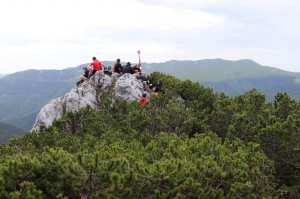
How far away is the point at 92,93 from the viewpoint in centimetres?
2828

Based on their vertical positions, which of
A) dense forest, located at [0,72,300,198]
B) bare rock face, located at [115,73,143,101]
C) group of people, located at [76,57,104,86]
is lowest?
dense forest, located at [0,72,300,198]

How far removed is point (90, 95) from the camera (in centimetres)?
2803

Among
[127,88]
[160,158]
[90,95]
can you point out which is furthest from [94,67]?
[160,158]

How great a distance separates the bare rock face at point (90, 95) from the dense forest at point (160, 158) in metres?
6.62

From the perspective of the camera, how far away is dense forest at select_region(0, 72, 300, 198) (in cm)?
974

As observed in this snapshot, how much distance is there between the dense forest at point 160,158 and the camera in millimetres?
9742

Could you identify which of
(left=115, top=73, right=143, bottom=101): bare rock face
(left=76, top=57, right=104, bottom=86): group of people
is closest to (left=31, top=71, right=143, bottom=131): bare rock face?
(left=115, top=73, right=143, bottom=101): bare rock face

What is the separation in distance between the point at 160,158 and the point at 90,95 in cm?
1644

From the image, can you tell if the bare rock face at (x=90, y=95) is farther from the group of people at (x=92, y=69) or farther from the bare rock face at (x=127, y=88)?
the group of people at (x=92, y=69)

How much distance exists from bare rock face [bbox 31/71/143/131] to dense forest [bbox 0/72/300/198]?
6.62 meters

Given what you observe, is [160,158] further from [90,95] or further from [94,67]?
[94,67]

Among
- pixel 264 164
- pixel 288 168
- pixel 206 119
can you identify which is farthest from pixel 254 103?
pixel 264 164

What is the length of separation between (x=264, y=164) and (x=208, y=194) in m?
4.17

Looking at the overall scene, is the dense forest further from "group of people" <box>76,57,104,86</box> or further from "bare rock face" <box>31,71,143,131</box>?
"group of people" <box>76,57,104,86</box>
